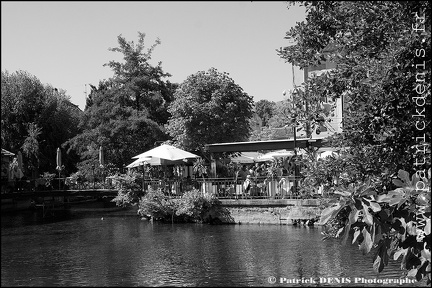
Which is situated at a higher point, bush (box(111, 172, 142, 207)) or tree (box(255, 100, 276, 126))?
tree (box(255, 100, 276, 126))

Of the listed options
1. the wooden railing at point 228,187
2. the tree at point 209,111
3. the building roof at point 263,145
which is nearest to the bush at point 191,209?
the wooden railing at point 228,187

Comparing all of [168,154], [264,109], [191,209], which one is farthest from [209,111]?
[264,109]

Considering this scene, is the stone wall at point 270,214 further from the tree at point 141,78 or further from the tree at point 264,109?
the tree at point 264,109

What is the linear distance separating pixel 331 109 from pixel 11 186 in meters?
22.9

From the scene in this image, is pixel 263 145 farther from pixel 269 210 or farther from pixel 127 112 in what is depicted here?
pixel 127 112

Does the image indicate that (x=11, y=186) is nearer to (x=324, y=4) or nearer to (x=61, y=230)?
(x=61, y=230)

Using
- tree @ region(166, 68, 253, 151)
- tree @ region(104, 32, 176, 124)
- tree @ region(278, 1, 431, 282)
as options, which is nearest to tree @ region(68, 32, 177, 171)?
tree @ region(104, 32, 176, 124)

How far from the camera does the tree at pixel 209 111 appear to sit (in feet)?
110

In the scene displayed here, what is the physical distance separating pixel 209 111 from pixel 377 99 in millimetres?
25905

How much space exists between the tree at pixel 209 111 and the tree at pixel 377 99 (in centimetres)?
2424

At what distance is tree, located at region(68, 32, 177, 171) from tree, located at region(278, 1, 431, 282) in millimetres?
29869

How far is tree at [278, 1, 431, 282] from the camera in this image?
6770 mm

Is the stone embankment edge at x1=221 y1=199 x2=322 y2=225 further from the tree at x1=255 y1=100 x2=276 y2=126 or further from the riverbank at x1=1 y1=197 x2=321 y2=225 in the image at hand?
the tree at x1=255 y1=100 x2=276 y2=126

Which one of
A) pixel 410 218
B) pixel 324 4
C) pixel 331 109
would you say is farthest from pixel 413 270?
pixel 324 4
